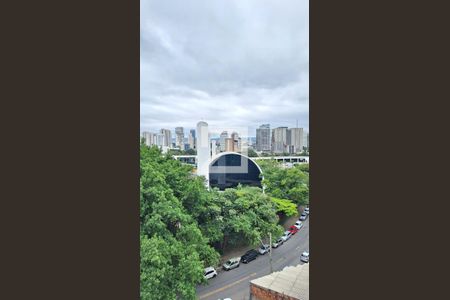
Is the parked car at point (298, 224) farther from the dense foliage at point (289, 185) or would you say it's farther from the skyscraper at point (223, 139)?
the skyscraper at point (223, 139)

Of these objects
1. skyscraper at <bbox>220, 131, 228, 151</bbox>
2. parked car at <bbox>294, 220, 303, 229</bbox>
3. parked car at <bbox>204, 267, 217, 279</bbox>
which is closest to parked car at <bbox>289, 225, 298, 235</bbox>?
parked car at <bbox>294, 220, 303, 229</bbox>

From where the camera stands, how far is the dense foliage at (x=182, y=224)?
3.66 m

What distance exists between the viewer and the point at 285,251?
7.89 meters

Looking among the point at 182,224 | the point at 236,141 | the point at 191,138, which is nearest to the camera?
the point at 182,224

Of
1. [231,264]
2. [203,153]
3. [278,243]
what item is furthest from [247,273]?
[203,153]

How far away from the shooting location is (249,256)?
7340mm

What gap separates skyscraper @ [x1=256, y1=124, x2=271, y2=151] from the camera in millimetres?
A: 14406

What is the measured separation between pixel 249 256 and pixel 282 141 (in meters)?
10.6

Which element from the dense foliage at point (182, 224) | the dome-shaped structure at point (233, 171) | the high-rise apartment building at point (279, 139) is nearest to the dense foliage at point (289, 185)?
the dome-shaped structure at point (233, 171)

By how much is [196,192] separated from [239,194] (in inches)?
82.9

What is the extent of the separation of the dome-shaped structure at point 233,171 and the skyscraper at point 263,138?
2859 mm

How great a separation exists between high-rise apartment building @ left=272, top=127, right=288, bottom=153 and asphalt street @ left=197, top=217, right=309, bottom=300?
829cm

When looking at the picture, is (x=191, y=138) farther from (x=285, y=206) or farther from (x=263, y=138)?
(x=285, y=206)

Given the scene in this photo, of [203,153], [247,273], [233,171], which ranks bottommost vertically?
[247,273]
